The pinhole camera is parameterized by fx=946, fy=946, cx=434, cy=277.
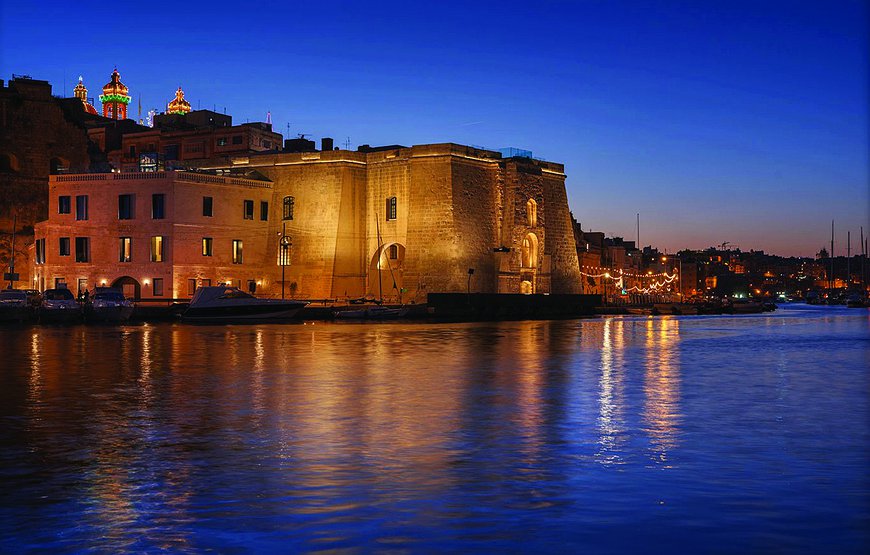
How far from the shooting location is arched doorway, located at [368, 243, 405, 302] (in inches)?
2589

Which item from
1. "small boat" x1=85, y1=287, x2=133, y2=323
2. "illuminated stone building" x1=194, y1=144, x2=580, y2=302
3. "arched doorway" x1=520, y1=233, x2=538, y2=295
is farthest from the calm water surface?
"arched doorway" x1=520, y1=233, x2=538, y2=295

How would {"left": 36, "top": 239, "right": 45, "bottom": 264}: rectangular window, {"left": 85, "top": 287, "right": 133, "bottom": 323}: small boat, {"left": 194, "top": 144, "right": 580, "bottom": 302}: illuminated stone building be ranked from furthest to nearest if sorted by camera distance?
{"left": 194, "top": 144, "right": 580, "bottom": 302}: illuminated stone building, {"left": 36, "top": 239, "right": 45, "bottom": 264}: rectangular window, {"left": 85, "top": 287, "right": 133, "bottom": 323}: small boat

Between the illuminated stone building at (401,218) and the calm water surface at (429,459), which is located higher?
the illuminated stone building at (401,218)

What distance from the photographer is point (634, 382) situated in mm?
19484

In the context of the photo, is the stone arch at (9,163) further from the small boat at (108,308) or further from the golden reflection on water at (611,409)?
the golden reflection on water at (611,409)

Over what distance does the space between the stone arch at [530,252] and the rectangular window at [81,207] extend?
98.6 feet

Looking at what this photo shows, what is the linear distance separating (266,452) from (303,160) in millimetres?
56889

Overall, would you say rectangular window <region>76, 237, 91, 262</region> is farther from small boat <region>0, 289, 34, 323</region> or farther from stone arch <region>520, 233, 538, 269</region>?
stone arch <region>520, 233, 538, 269</region>

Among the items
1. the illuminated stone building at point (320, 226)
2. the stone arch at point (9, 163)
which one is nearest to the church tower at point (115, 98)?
the stone arch at point (9, 163)

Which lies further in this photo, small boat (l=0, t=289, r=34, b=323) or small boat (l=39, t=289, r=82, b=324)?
small boat (l=39, t=289, r=82, b=324)

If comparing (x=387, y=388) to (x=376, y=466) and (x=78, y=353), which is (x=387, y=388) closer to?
(x=376, y=466)

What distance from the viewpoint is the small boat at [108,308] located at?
→ 47188mm

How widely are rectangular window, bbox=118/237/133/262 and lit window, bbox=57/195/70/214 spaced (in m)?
4.55

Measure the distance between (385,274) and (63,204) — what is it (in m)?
21.8
